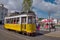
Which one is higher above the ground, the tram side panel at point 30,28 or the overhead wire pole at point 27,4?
the overhead wire pole at point 27,4

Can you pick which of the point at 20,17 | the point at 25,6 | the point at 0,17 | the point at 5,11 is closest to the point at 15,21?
the point at 20,17

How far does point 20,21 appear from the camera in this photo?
2894 cm

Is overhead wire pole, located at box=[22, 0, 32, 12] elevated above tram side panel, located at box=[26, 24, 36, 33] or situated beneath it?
elevated above

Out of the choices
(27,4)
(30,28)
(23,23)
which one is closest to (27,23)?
(30,28)

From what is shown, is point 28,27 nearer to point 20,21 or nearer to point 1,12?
point 20,21

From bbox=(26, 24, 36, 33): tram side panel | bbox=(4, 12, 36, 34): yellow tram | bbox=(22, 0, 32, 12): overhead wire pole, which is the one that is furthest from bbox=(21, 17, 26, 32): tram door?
bbox=(22, 0, 32, 12): overhead wire pole

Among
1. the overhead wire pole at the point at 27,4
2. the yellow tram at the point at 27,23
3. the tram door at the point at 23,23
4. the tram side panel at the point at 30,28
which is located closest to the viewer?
the tram side panel at the point at 30,28

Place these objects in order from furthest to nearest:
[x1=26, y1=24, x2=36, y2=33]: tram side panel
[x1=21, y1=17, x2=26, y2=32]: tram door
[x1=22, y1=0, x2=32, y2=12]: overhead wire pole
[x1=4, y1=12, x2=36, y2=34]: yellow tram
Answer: [x1=22, y1=0, x2=32, y2=12]: overhead wire pole < [x1=21, y1=17, x2=26, y2=32]: tram door < [x1=4, y1=12, x2=36, y2=34]: yellow tram < [x1=26, y1=24, x2=36, y2=33]: tram side panel

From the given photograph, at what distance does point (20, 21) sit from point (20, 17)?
0.63 m

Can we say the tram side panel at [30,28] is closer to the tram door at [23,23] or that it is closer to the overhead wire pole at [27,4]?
the tram door at [23,23]

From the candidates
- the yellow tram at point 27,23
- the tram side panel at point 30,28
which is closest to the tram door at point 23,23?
the yellow tram at point 27,23

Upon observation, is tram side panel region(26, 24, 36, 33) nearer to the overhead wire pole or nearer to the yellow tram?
the yellow tram

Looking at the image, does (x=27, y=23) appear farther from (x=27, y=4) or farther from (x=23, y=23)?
(x=27, y=4)

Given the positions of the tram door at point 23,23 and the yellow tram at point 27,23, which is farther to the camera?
the tram door at point 23,23
